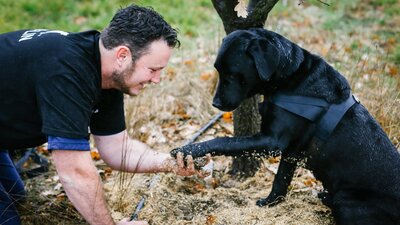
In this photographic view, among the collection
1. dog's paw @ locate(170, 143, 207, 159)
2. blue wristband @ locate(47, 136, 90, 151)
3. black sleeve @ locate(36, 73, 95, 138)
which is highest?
black sleeve @ locate(36, 73, 95, 138)

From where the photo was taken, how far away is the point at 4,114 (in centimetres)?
298

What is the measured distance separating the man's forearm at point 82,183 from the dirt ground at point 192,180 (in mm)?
620

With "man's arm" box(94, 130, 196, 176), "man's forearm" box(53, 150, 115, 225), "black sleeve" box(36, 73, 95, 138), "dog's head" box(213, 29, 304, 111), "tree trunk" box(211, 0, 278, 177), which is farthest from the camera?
"man's arm" box(94, 130, 196, 176)

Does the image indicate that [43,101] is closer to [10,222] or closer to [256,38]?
[10,222]

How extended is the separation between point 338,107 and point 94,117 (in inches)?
70.0

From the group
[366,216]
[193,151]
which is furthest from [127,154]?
[366,216]

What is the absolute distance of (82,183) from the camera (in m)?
2.87

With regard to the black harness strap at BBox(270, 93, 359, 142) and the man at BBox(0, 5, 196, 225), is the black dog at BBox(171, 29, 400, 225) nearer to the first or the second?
the black harness strap at BBox(270, 93, 359, 142)

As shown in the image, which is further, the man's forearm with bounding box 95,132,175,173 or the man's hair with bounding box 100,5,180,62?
the man's forearm with bounding box 95,132,175,173

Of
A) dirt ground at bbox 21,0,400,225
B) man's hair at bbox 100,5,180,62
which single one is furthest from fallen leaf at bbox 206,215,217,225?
man's hair at bbox 100,5,180,62

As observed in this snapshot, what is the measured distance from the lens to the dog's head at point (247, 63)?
293cm

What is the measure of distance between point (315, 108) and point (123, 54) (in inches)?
51.8

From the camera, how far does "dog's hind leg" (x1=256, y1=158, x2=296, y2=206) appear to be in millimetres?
3398

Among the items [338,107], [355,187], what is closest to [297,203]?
[355,187]
